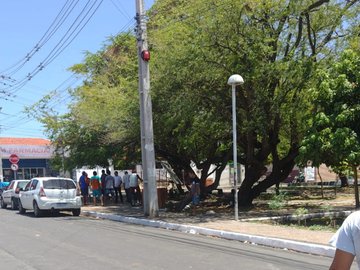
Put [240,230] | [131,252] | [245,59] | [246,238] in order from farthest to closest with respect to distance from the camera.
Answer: [245,59], [240,230], [246,238], [131,252]

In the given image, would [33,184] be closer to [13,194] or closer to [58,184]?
[58,184]

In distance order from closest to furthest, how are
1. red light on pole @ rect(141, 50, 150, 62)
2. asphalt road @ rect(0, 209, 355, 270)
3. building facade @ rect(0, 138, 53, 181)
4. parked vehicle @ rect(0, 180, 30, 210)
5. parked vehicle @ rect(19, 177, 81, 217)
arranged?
asphalt road @ rect(0, 209, 355, 270) < red light on pole @ rect(141, 50, 150, 62) < parked vehicle @ rect(19, 177, 81, 217) < parked vehicle @ rect(0, 180, 30, 210) < building facade @ rect(0, 138, 53, 181)

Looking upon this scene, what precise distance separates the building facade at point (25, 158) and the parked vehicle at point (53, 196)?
101 ft

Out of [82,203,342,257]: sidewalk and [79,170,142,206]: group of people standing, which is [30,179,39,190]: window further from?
[79,170,142,206]: group of people standing

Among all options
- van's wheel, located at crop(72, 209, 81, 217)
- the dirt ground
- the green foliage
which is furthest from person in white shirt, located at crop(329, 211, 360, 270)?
van's wheel, located at crop(72, 209, 81, 217)

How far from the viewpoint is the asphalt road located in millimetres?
9000

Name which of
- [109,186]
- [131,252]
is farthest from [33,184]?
[131,252]

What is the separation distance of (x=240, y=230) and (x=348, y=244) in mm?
10534

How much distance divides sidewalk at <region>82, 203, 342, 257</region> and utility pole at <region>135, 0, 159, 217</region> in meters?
0.75

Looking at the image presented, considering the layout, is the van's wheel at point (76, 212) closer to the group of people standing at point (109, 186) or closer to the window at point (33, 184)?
the window at point (33, 184)

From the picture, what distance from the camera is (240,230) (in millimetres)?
13281

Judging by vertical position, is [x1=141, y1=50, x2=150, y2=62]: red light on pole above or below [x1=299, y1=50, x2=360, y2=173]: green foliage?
above

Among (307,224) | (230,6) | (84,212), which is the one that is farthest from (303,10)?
(84,212)

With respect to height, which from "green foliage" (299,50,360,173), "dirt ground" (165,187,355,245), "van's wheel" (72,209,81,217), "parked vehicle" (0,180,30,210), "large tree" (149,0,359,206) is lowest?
"dirt ground" (165,187,355,245)
